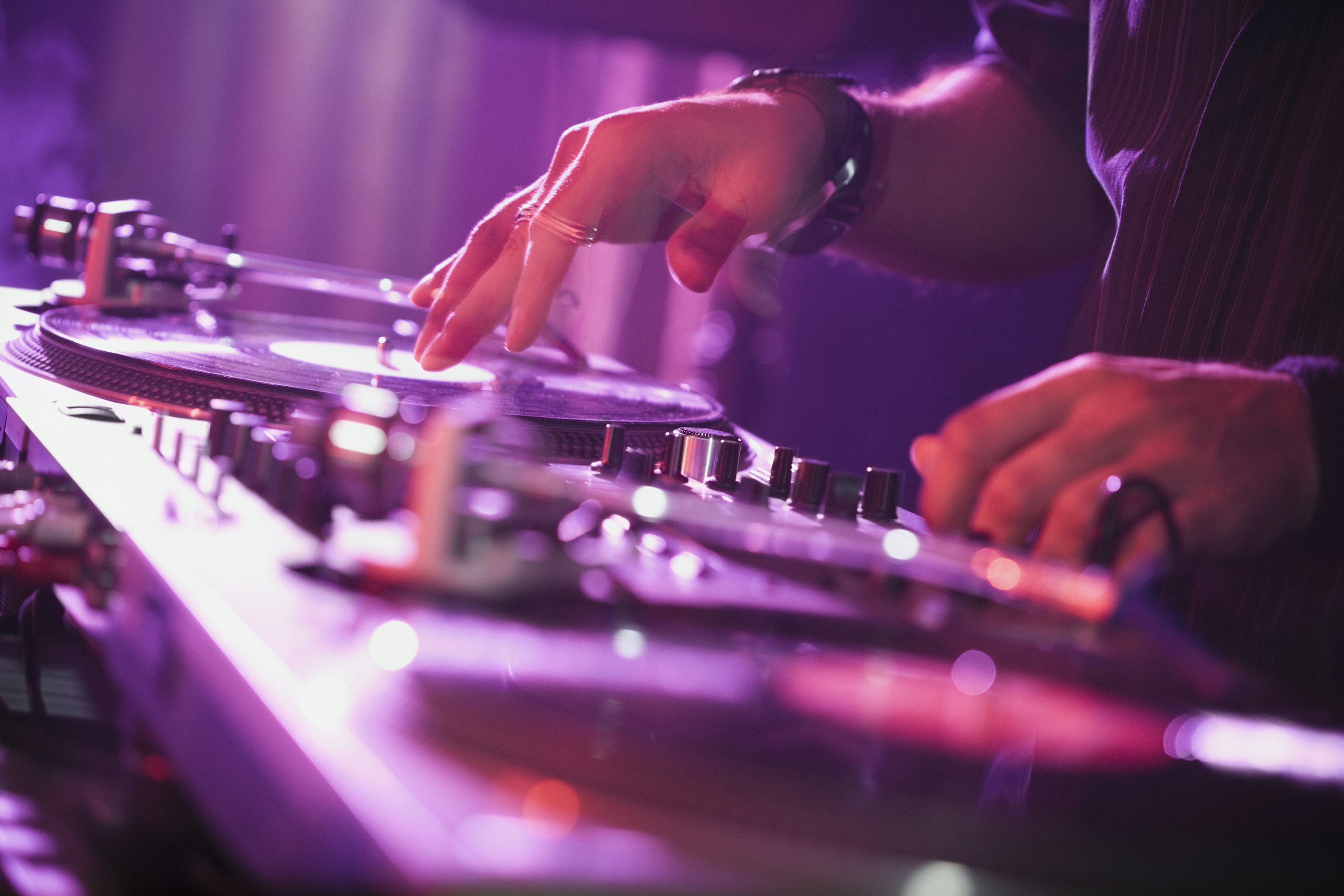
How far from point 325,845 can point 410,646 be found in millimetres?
102

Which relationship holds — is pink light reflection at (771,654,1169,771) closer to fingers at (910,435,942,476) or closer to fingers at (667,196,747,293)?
fingers at (910,435,942,476)

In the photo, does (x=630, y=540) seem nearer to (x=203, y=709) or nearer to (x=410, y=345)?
(x=203, y=709)

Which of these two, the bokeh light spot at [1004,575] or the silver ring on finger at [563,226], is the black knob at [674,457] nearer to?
the silver ring on finger at [563,226]

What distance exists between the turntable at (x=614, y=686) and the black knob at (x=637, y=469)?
0.14ft

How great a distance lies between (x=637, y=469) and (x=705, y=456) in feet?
0.33

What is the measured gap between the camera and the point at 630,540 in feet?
1.97

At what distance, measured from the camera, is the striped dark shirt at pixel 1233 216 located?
75cm

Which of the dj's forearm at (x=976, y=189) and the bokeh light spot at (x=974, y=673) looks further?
the dj's forearm at (x=976, y=189)

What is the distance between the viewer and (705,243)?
112 cm

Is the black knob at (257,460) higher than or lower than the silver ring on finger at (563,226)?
lower

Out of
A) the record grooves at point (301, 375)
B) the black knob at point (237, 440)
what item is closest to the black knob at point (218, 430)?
the black knob at point (237, 440)

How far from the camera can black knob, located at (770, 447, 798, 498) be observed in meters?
0.87

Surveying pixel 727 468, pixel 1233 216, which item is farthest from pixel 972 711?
pixel 1233 216

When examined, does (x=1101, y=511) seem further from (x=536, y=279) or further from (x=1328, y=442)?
(x=536, y=279)
